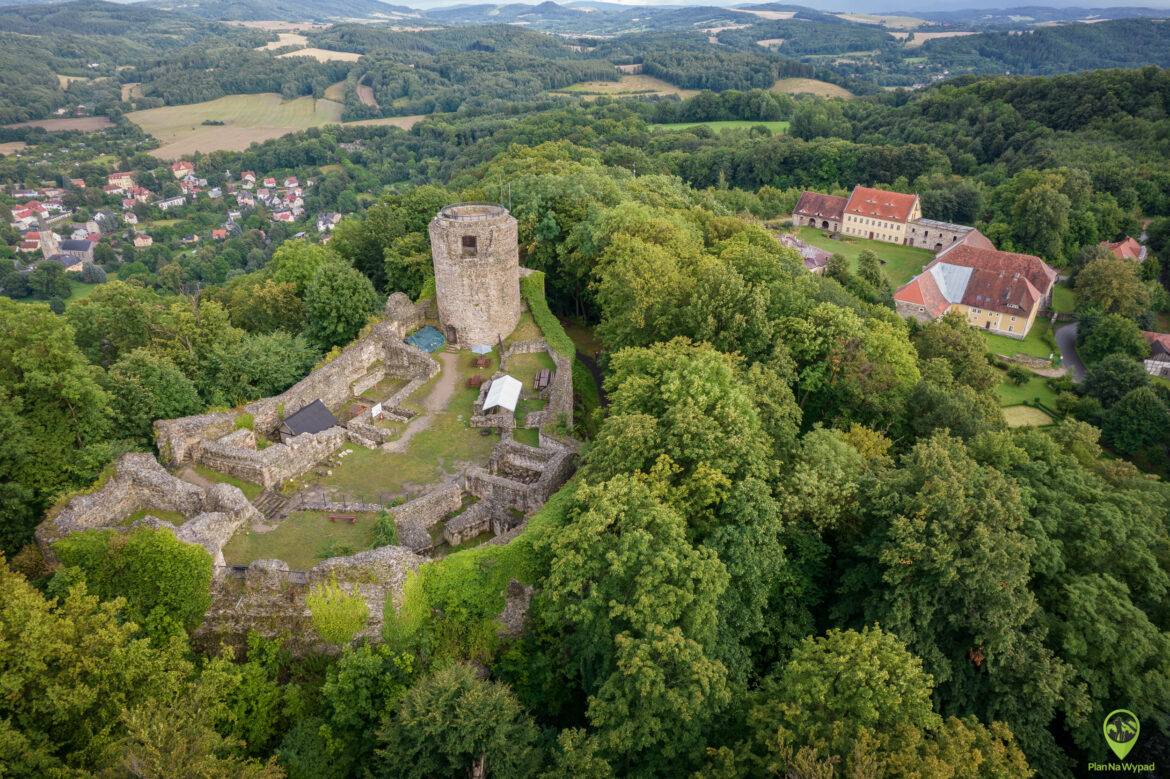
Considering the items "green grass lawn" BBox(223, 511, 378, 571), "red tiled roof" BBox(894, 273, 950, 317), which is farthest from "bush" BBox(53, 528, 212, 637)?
"red tiled roof" BBox(894, 273, 950, 317)

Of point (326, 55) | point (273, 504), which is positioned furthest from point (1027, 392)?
point (326, 55)

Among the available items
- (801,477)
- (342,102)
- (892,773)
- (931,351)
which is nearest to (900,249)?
(931,351)

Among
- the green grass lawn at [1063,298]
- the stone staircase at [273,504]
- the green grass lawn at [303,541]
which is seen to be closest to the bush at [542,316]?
the green grass lawn at [303,541]

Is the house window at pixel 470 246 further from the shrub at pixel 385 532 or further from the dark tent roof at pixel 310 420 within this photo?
the shrub at pixel 385 532

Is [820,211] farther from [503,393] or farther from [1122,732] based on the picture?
[1122,732]

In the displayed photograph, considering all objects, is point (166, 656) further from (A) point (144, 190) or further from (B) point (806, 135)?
(A) point (144, 190)

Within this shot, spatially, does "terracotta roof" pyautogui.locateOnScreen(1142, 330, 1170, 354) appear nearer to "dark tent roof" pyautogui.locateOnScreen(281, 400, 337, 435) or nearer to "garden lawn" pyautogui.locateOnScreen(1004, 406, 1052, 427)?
"garden lawn" pyautogui.locateOnScreen(1004, 406, 1052, 427)
